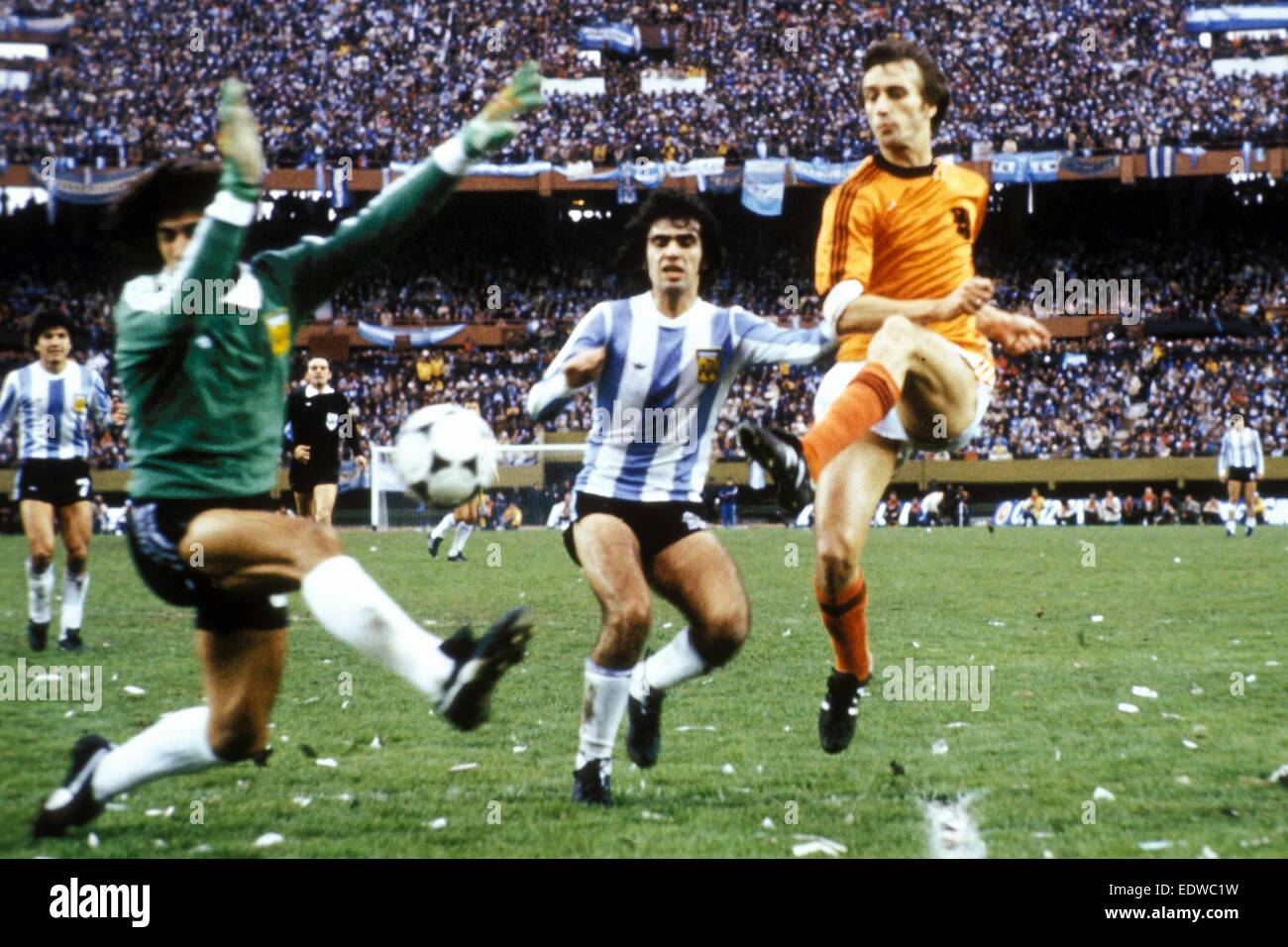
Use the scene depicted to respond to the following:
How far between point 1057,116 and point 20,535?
15564 millimetres

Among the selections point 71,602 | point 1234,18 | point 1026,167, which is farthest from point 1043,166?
point 71,602

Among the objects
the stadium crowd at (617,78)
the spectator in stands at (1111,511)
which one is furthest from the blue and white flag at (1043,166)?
the spectator in stands at (1111,511)

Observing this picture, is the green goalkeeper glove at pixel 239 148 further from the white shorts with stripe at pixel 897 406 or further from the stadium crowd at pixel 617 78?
the stadium crowd at pixel 617 78

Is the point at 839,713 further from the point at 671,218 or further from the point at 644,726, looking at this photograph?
the point at 671,218

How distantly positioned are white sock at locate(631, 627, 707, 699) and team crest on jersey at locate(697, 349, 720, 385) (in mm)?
943

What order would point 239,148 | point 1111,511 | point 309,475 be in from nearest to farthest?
point 239,148
point 309,475
point 1111,511

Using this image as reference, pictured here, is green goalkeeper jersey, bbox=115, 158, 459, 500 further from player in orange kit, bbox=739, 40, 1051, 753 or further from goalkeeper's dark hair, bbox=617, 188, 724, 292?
player in orange kit, bbox=739, 40, 1051, 753

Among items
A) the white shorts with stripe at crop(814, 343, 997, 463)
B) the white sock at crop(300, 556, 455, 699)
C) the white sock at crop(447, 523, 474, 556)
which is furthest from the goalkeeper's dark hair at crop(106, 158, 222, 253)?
the white sock at crop(447, 523, 474, 556)

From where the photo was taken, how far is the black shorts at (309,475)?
1053 cm

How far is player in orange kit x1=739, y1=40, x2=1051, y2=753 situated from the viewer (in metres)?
4.69

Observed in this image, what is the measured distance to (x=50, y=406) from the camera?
7602mm

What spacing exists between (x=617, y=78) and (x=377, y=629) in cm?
1561
